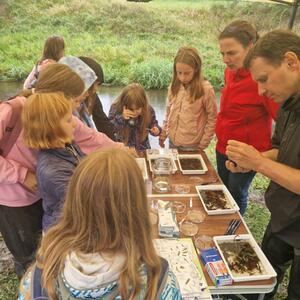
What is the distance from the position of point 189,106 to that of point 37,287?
177cm

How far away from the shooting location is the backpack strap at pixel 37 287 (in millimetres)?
889

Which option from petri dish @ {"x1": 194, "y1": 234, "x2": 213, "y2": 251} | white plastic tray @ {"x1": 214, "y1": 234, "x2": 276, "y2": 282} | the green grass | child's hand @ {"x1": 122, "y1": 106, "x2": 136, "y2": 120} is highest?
child's hand @ {"x1": 122, "y1": 106, "x2": 136, "y2": 120}

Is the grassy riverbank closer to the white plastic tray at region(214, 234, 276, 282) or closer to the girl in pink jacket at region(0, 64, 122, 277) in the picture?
the girl in pink jacket at region(0, 64, 122, 277)

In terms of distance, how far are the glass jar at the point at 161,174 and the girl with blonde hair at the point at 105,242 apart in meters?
0.95

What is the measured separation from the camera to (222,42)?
1934 mm

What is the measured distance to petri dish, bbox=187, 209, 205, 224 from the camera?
1.58m

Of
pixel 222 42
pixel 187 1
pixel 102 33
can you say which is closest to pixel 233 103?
pixel 222 42

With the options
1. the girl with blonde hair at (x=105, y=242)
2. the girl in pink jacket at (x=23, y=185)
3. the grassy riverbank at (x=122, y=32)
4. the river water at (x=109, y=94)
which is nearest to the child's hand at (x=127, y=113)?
the girl in pink jacket at (x=23, y=185)

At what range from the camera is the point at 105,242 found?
85 centimetres

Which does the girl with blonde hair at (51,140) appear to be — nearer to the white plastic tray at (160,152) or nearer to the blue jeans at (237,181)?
the white plastic tray at (160,152)

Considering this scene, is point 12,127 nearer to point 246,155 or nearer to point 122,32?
point 246,155

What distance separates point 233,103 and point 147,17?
136 inches

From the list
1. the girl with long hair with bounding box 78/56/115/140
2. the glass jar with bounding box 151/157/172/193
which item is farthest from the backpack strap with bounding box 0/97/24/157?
the glass jar with bounding box 151/157/172/193

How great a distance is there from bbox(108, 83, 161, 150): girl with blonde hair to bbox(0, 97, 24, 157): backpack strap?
97 centimetres
